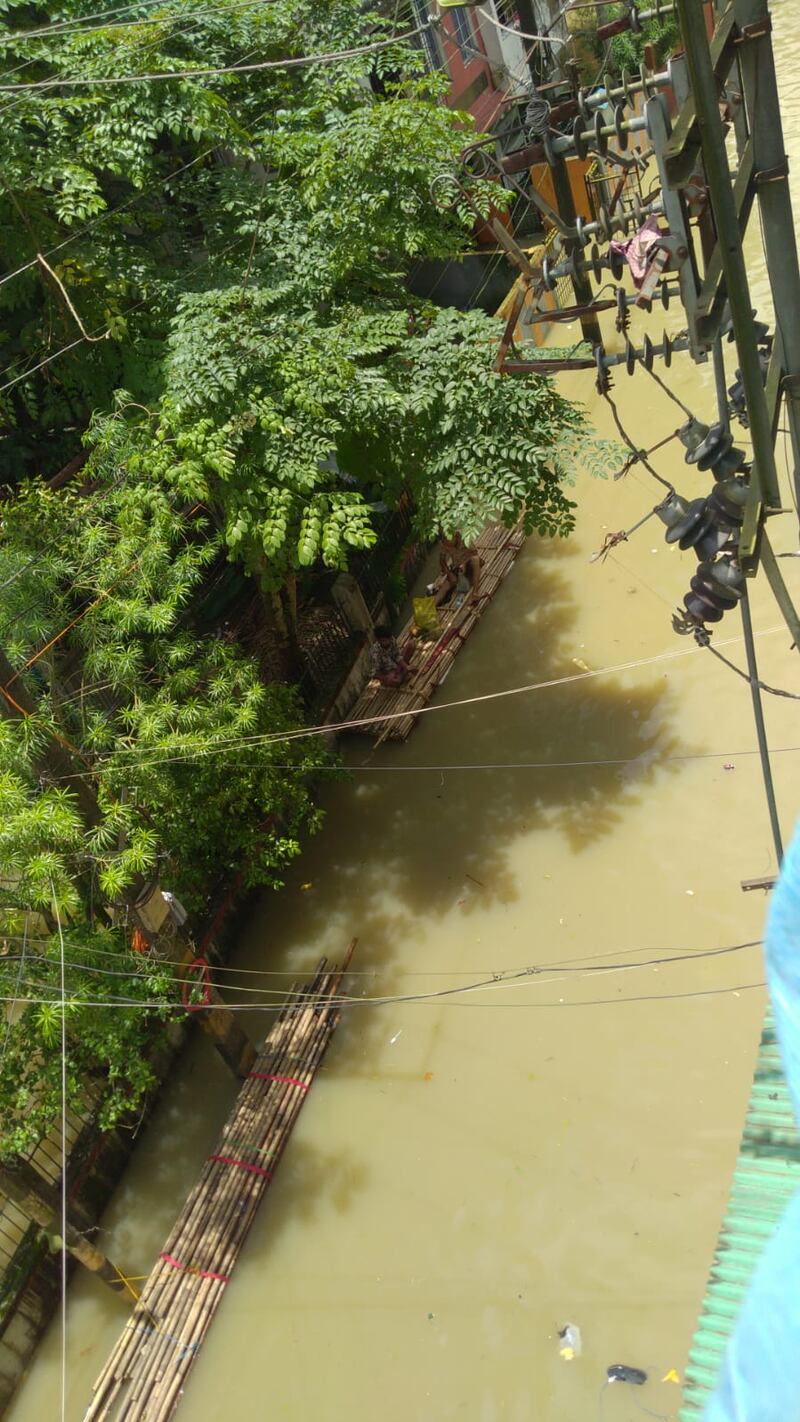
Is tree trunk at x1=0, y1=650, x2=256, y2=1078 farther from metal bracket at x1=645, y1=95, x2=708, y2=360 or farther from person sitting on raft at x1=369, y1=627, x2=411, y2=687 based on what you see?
metal bracket at x1=645, y1=95, x2=708, y2=360

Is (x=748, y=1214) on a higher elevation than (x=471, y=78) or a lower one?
lower

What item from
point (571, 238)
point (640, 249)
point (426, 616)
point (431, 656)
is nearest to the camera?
point (640, 249)

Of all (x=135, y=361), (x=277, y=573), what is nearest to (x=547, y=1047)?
(x=277, y=573)

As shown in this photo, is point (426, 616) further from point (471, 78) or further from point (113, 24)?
point (471, 78)

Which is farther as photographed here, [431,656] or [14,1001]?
[431,656]

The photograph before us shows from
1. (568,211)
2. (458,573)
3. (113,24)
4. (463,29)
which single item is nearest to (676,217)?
(568,211)

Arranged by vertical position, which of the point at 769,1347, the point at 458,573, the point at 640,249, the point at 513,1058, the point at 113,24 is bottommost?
the point at 513,1058

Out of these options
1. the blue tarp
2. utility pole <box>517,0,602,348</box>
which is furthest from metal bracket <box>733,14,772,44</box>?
the blue tarp

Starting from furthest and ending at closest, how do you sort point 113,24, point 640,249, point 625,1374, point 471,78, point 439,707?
point 471,78
point 439,707
point 113,24
point 625,1374
point 640,249
